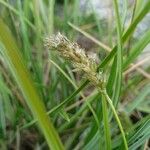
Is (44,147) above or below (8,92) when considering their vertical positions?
below

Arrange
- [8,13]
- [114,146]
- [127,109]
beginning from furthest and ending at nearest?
[8,13]
[127,109]
[114,146]

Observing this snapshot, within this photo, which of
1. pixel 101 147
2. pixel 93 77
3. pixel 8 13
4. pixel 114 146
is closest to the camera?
pixel 93 77

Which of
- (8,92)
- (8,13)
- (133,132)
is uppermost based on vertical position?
(8,13)

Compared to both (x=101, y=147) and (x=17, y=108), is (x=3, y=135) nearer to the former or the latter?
(x=17, y=108)

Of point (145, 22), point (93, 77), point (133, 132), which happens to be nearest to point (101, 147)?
point (133, 132)

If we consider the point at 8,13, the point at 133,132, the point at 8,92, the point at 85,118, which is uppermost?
the point at 8,13

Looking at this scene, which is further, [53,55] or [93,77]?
[53,55]

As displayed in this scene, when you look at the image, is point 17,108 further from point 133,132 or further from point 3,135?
point 133,132

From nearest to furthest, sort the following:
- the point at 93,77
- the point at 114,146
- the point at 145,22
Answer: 1. the point at 93,77
2. the point at 114,146
3. the point at 145,22

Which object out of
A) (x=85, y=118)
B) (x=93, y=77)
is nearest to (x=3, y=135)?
(x=85, y=118)
